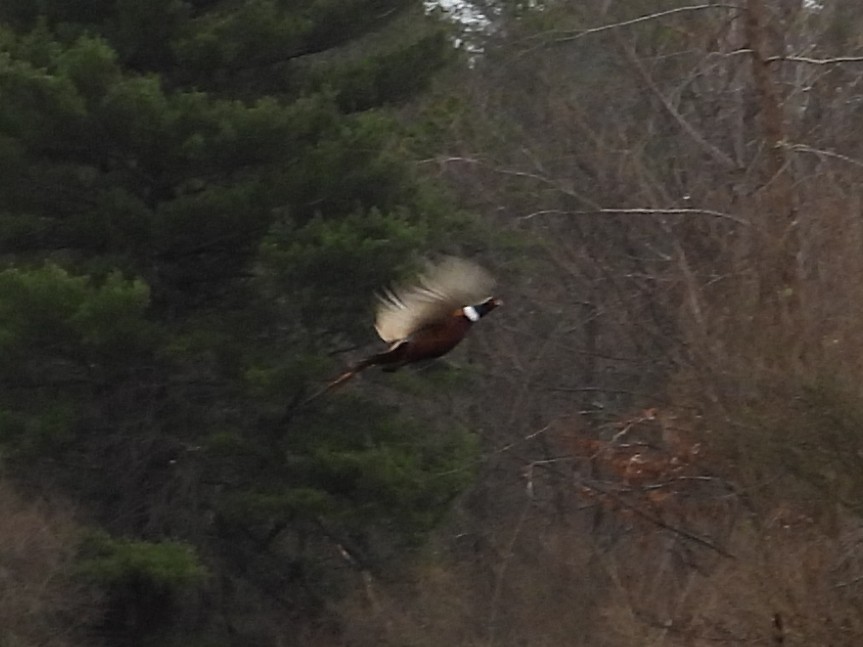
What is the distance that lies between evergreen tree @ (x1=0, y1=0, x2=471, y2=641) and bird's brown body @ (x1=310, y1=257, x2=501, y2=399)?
532 centimetres

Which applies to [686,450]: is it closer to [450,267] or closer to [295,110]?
[295,110]

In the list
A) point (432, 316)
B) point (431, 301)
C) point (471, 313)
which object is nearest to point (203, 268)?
point (431, 301)

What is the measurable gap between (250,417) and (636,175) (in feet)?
14.5

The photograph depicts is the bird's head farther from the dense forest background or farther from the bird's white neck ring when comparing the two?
the dense forest background

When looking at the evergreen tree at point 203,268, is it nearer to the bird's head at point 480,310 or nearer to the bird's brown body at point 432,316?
the bird's brown body at point 432,316

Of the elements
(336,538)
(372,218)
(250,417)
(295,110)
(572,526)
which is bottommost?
(572,526)

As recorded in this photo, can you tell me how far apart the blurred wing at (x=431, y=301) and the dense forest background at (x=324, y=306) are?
3.28 metres

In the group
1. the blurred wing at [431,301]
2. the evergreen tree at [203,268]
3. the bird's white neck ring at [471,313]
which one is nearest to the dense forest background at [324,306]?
the evergreen tree at [203,268]

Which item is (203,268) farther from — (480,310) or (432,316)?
(480,310)

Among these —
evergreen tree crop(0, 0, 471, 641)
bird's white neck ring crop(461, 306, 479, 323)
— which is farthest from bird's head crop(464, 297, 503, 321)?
evergreen tree crop(0, 0, 471, 641)

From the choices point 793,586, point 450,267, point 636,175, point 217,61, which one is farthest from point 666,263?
point 450,267

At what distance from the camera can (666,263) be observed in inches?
593

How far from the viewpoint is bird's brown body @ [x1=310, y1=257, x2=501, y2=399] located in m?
5.69

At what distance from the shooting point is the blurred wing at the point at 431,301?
19.3 feet
